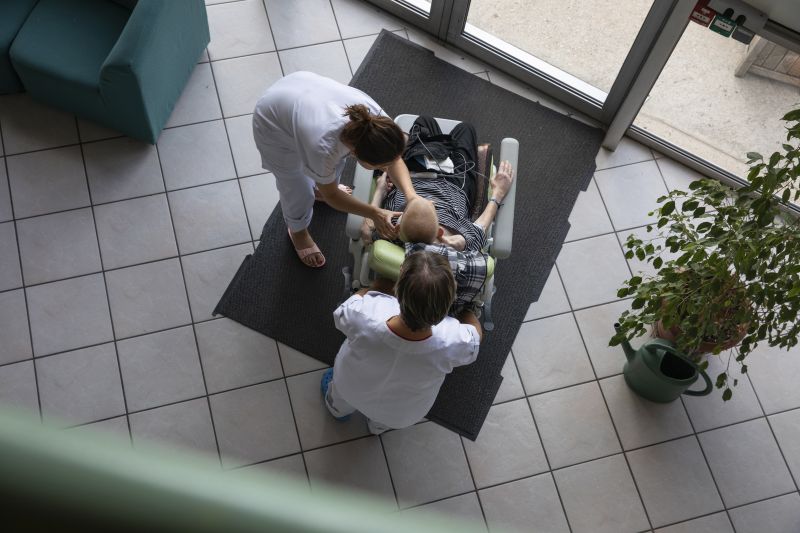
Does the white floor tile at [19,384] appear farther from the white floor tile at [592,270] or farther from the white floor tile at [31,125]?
the white floor tile at [592,270]

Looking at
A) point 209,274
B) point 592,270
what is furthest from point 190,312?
point 592,270

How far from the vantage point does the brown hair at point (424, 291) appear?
7.32 ft

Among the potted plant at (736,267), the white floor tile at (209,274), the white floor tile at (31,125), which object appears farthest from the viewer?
the white floor tile at (31,125)

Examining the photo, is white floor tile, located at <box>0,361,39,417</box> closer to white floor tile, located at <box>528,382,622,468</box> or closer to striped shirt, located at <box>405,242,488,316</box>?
striped shirt, located at <box>405,242,488,316</box>

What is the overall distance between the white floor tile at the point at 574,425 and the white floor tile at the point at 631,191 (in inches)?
37.4

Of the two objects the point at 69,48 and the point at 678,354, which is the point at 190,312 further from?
the point at 678,354

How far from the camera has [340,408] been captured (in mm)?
3250

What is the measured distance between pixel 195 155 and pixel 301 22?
3.32 feet

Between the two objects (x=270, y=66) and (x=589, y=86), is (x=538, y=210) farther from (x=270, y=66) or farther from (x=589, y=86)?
(x=270, y=66)

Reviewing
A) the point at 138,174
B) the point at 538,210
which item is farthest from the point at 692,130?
the point at 138,174

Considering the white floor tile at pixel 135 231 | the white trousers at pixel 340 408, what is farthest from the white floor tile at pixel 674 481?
the white floor tile at pixel 135 231

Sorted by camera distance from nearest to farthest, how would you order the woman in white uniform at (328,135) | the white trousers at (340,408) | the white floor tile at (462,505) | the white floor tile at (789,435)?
→ 1. the woman in white uniform at (328,135)
2. the white trousers at (340,408)
3. the white floor tile at (462,505)
4. the white floor tile at (789,435)

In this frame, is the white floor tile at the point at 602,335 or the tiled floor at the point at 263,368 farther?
the white floor tile at the point at 602,335

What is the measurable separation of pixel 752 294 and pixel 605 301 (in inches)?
49.4
